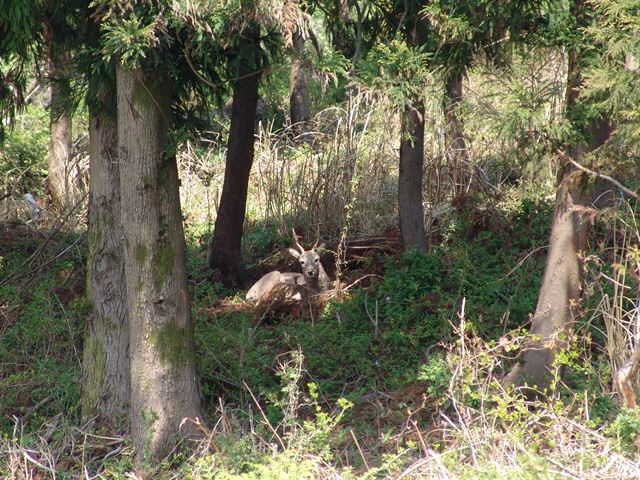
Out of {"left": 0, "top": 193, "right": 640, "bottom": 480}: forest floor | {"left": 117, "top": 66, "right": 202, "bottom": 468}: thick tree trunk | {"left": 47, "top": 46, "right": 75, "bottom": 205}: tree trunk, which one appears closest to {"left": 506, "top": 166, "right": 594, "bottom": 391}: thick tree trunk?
{"left": 0, "top": 193, "right": 640, "bottom": 480}: forest floor

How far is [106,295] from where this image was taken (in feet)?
28.7

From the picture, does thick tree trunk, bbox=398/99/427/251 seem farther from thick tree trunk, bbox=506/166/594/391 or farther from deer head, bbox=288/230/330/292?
thick tree trunk, bbox=506/166/594/391

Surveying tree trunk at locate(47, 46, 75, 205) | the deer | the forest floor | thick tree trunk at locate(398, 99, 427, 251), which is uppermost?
tree trunk at locate(47, 46, 75, 205)

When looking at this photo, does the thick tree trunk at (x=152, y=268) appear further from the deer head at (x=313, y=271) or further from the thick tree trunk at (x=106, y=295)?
the deer head at (x=313, y=271)

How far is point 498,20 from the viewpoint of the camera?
7414mm

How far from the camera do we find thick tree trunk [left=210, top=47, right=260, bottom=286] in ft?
39.8

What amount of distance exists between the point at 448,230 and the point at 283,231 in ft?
8.91

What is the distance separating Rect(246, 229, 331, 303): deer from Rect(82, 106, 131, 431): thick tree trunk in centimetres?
293

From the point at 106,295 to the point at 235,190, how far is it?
3973 millimetres

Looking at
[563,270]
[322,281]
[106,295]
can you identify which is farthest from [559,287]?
[322,281]

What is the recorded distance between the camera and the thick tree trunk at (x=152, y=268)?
7.68 metres

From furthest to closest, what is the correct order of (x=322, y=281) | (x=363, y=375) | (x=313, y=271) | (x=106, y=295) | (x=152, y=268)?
(x=322, y=281), (x=313, y=271), (x=363, y=375), (x=106, y=295), (x=152, y=268)

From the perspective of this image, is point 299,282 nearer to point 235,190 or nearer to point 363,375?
point 235,190

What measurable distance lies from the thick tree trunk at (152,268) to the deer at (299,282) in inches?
138
